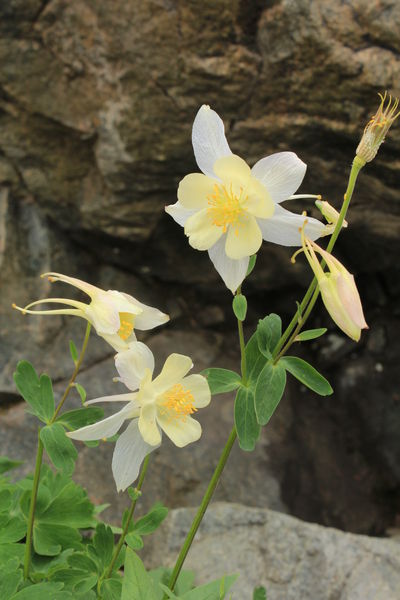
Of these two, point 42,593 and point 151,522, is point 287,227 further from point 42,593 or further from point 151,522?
point 42,593

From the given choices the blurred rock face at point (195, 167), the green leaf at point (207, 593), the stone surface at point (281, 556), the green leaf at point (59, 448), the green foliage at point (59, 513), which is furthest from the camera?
the blurred rock face at point (195, 167)

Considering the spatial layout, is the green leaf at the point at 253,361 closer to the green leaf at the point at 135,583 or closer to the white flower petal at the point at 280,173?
the white flower petal at the point at 280,173

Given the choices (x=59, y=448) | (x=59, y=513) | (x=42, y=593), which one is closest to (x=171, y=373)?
(x=59, y=448)

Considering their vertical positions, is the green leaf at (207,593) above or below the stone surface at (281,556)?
above

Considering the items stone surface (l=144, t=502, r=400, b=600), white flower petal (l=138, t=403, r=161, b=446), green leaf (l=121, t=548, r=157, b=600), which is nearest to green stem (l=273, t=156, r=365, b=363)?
white flower petal (l=138, t=403, r=161, b=446)

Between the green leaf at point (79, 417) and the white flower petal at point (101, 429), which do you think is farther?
the green leaf at point (79, 417)

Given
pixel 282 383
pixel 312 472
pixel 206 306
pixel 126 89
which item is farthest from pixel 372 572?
pixel 126 89

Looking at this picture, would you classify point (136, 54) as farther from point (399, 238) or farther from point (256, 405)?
point (256, 405)

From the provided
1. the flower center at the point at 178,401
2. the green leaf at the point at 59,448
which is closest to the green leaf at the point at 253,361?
the flower center at the point at 178,401
